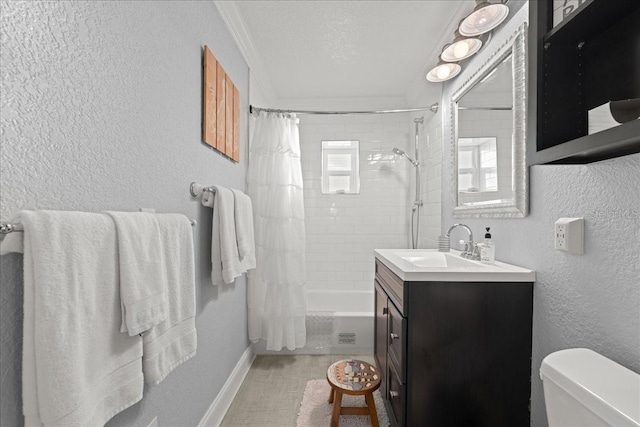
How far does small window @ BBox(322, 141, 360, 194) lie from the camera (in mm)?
3420

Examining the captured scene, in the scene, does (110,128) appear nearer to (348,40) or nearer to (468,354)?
(468,354)

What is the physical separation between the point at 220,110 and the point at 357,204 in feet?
6.51

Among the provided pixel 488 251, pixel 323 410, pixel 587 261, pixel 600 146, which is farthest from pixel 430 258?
pixel 600 146

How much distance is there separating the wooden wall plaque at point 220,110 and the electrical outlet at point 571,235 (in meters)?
1.56

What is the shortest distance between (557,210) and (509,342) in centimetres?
56

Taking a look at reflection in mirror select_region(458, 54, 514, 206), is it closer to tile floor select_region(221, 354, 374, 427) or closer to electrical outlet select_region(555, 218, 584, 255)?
electrical outlet select_region(555, 218, 584, 255)

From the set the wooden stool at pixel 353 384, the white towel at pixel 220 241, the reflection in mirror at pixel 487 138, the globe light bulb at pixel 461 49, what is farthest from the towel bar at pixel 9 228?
the globe light bulb at pixel 461 49

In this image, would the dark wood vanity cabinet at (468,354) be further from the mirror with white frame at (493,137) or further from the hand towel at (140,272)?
the hand towel at (140,272)

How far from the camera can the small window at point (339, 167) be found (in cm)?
342

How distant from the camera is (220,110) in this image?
68.4 inches

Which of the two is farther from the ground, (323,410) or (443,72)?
(443,72)

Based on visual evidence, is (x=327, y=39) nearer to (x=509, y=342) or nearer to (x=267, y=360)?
(x=509, y=342)

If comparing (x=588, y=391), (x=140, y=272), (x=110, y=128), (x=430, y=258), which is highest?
(x=110, y=128)

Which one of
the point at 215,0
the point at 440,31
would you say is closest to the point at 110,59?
the point at 215,0
